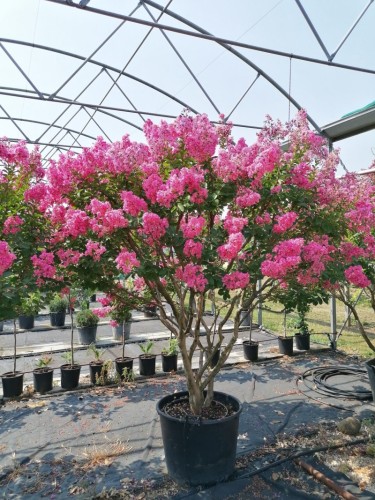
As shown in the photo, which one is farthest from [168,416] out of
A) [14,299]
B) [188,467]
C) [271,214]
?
[271,214]

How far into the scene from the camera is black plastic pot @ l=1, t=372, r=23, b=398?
4332 millimetres

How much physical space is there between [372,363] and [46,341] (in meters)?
5.65

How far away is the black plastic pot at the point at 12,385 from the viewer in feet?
14.2

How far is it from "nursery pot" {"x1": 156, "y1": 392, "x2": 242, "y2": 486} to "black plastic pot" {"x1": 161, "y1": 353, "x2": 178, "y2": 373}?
2.51 metres

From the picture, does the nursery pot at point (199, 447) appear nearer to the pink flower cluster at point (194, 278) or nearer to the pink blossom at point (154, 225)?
the pink flower cluster at point (194, 278)

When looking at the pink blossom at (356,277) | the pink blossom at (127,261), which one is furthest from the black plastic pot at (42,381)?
the pink blossom at (356,277)

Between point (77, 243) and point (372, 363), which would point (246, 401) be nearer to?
point (372, 363)

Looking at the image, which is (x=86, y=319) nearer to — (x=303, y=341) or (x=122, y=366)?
(x=122, y=366)

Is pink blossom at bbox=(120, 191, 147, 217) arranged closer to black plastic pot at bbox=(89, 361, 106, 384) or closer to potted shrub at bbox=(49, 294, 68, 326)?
black plastic pot at bbox=(89, 361, 106, 384)

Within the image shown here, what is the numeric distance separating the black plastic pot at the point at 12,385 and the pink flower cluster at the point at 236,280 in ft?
10.7

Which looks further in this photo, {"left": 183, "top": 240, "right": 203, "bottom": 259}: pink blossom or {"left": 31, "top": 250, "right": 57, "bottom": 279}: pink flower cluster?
{"left": 31, "top": 250, "right": 57, "bottom": 279}: pink flower cluster

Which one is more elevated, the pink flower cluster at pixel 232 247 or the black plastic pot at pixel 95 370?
the pink flower cluster at pixel 232 247

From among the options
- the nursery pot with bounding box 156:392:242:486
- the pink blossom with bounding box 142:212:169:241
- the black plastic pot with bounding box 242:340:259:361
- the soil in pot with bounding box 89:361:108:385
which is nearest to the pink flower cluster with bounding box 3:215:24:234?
the pink blossom with bounding box 142:212:169:241

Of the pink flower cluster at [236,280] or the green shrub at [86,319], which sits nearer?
the pink flower cluster at [236,280]
